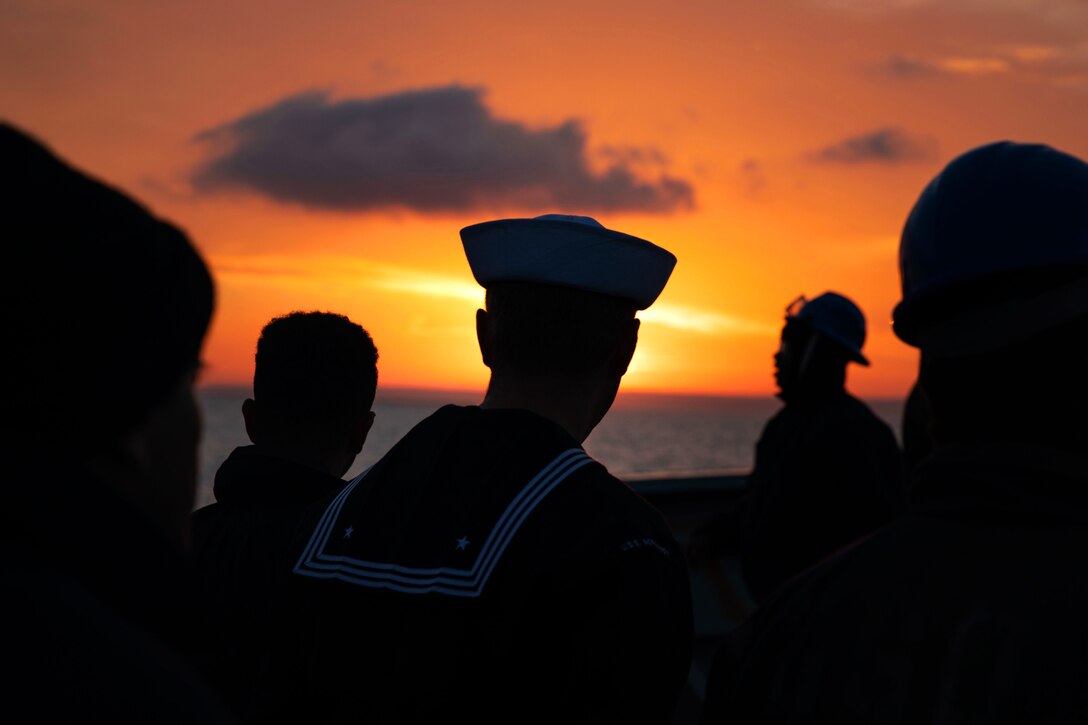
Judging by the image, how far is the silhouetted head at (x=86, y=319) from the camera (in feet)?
3.74

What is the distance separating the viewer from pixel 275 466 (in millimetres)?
3195

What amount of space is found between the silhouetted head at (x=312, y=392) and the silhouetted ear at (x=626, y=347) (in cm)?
109

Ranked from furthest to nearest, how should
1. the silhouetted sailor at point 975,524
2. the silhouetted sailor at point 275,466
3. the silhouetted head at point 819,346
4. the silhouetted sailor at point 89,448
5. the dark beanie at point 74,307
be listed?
the silhouetted head at point 819,346
the silhouetted sailor at point 275,466
the silhouetted sailor at point 975,524
the dark beanie at point 74,307
the silhouetted sailor at point 89,448

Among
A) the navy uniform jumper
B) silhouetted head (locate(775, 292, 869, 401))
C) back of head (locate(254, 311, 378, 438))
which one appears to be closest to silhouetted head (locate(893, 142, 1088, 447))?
the navy uniform jumper

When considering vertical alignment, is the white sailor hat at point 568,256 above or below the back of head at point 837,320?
below

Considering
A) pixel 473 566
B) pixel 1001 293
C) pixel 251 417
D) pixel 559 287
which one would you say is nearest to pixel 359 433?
pixel 251 417

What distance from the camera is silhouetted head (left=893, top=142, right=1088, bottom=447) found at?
166 cm

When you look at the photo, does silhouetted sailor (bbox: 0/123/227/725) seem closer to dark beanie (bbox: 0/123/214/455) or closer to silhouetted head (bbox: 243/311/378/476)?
dark beanie (bbox: 0/123/214/455)

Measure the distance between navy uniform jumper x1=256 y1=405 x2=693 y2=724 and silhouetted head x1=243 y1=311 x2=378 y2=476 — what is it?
3.25 ft

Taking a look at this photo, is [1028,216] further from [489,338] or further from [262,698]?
[262,698]

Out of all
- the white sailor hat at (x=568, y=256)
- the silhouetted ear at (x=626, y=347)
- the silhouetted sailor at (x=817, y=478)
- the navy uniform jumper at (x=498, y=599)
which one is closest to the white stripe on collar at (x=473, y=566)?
the navy uniform jumper at (x=498, y=599)

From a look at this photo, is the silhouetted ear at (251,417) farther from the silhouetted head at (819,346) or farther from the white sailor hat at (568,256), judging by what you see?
the silhouetted head at (819,346)

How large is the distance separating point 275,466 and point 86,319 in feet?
6.87

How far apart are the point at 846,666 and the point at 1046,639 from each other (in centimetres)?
28
